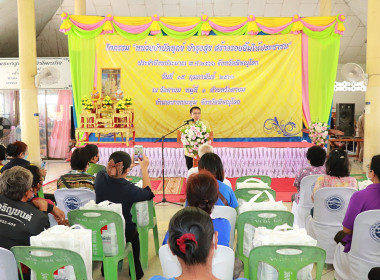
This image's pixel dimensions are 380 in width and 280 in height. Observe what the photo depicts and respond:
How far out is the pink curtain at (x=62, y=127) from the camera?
11.8m

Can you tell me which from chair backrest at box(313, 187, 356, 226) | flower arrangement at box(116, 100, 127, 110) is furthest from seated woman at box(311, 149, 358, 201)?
flower arrangement at box(116, 100, 127, 110)

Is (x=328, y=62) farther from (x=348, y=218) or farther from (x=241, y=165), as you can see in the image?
(x=348, y=218)

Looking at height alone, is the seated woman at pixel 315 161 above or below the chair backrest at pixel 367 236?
above

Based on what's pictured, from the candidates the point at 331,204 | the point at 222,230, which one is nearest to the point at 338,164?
the point at 331,204

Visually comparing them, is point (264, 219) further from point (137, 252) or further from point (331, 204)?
point (137, 252)

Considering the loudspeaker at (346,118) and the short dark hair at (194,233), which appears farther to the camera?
the loudspeaker at (346,118)

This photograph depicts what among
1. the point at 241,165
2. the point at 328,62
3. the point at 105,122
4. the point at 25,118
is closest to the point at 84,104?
the point at 105,122

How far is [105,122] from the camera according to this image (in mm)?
8664

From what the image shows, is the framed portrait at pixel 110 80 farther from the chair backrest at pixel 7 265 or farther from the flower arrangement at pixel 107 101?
the chair backrest at pixel 7 265

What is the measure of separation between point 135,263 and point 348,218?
1.78 meters

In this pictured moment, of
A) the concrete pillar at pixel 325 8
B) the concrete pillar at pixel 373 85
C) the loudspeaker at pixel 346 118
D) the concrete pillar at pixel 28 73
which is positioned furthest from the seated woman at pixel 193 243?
the loudspeaker at pixel 346 118

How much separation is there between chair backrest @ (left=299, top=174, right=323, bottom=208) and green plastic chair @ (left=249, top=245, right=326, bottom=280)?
2019 mm

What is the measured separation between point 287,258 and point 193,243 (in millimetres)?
819

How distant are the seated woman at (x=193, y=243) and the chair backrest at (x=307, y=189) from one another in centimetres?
275
